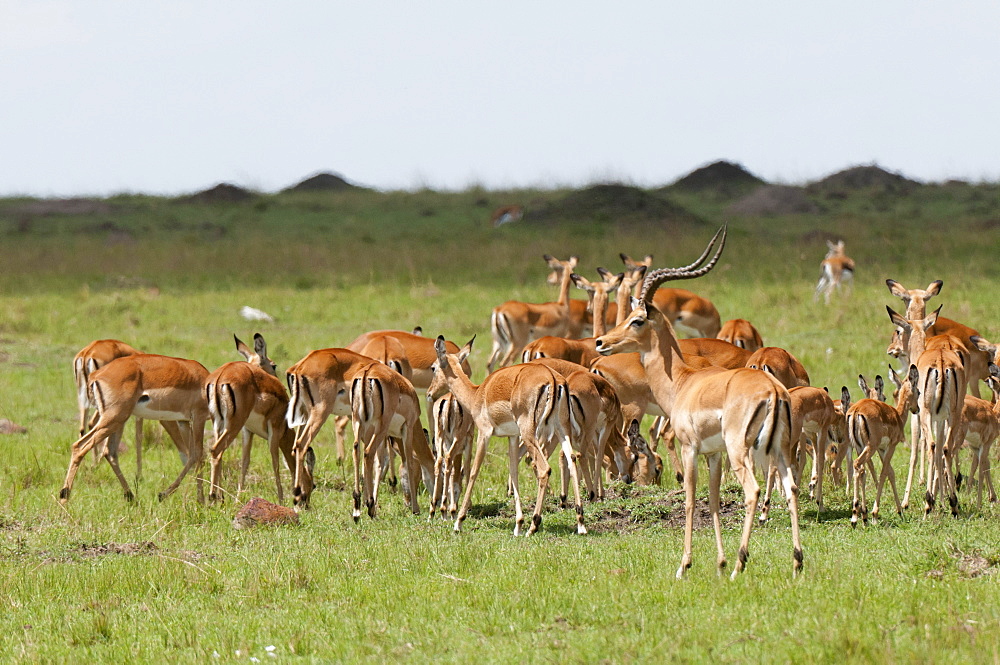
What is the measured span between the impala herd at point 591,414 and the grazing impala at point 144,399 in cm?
1

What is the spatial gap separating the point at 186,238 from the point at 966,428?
90.5 feet

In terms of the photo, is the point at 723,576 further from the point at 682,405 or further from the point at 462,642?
the point at 462,642

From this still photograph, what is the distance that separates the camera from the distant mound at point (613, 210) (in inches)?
1339

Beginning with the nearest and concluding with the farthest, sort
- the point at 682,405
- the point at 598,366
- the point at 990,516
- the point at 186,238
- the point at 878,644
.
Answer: the point at 878,644 < the point at 682,405 < the point at 990,516 < the point at 598,366 < the point at 186,238

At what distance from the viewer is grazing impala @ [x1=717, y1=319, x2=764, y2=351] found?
12.6 metres

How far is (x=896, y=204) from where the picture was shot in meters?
37.1

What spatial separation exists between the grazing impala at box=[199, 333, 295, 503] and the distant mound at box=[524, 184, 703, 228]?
2405 cm

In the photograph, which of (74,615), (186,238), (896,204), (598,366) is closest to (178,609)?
(74,615)

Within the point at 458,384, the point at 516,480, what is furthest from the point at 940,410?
the point at 458,384

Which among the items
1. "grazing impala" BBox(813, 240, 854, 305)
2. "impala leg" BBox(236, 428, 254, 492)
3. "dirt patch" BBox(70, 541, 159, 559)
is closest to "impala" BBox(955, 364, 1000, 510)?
"impala leg" BBox(236, 428, 254, 492)

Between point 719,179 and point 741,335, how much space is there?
120 feet

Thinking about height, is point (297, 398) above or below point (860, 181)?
below

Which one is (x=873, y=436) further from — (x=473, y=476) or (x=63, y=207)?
(x=63, y=207)

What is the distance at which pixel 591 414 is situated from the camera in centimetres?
826
